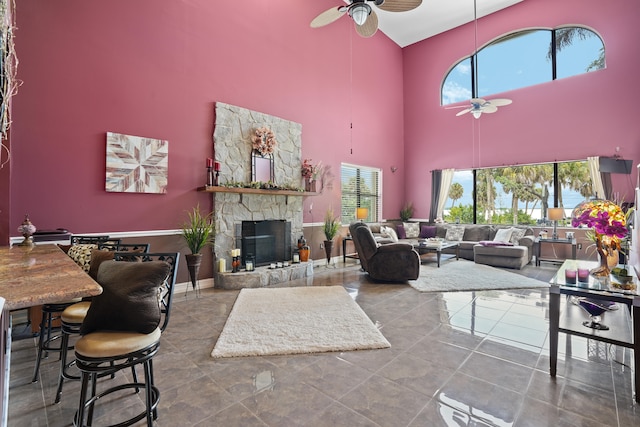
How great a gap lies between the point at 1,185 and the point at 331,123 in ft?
18.2

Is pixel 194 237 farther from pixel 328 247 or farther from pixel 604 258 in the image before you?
pixel 604 258

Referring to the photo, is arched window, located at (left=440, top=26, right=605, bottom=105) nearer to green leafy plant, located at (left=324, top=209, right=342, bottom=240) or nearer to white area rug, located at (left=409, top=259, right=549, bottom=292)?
white area rug, located at (left=409, top=259, right=549, bottom=292)

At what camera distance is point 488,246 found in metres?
6.46

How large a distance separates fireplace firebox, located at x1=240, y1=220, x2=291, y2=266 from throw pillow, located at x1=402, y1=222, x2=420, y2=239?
3.83 metres

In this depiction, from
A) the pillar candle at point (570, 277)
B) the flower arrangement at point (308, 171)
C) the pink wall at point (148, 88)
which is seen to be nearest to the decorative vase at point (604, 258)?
the pillar candle at point (570, 277)

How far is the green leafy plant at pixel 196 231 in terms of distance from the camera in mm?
4430

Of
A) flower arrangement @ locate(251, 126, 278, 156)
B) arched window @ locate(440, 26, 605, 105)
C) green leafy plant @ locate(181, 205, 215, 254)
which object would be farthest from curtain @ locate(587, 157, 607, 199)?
green leafy plant @ locate(181, 205, 215, 254)

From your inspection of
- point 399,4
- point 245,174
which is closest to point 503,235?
point 399,4

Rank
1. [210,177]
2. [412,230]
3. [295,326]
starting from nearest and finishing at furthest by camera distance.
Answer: [295,326] → [210,177] → [412,230]

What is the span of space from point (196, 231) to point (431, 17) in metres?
7.85

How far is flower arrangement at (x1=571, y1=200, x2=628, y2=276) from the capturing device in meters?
2.46

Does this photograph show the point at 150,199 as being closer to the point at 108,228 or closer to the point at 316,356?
the point at 108,228

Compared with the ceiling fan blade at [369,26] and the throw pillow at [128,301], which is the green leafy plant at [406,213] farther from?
the throw pillow at [128,301]

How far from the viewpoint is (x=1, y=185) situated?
10.5ft
